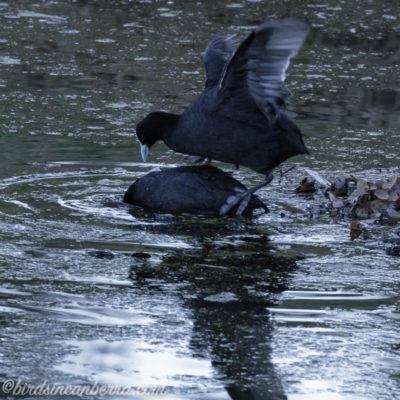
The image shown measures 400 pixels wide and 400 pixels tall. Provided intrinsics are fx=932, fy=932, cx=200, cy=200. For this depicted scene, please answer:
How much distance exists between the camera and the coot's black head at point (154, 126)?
19.7 feet

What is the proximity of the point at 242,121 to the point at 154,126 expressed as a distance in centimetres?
60

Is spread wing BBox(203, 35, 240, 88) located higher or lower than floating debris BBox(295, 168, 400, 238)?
higher

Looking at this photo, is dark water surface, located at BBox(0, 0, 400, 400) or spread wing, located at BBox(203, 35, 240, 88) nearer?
dark water surface, located at BBox(0, 0, 400, 400)

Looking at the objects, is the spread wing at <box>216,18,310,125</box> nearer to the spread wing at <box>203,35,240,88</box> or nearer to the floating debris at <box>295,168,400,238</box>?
the spread wing at <box>203,35,240,88</box>

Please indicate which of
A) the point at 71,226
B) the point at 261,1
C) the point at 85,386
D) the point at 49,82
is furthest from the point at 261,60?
the point at 261,1

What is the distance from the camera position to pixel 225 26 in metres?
10.9

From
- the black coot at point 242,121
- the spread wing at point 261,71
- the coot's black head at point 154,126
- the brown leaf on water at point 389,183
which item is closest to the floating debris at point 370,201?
the brown leaf on water at point 389,183

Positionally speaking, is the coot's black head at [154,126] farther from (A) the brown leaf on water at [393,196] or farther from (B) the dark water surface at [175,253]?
(A) the brown leaf on water at [393,196]

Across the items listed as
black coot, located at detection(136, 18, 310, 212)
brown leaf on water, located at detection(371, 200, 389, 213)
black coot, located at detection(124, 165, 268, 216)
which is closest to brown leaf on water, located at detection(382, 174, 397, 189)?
brown leaf on water, located at detection(371, 200, 389, 213)

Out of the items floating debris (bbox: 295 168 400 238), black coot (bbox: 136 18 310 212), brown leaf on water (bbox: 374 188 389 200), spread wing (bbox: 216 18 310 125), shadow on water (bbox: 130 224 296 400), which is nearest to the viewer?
shadow on water (bbox: 130 224 296 400)

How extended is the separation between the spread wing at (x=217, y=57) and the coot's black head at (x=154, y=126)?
465mm

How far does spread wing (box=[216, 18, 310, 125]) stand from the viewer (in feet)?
17.2

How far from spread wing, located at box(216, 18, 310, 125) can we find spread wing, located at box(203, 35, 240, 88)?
0.53 metres

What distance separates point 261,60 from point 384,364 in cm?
244
